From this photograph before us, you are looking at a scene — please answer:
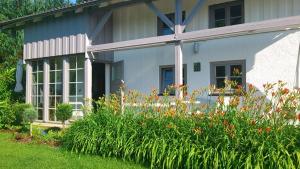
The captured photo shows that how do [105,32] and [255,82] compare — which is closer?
[255,82]

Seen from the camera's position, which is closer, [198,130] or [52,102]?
[198,130]

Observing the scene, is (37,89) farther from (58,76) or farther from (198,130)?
(198,130)

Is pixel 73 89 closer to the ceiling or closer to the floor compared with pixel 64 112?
closer to the ceiling

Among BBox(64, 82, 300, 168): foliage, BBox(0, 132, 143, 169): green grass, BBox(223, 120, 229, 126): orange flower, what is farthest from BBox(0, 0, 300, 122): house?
BBox(223, 120, 229, 126): orange flower

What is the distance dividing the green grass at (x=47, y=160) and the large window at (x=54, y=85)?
19.5 feet

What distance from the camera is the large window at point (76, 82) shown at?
568 inches

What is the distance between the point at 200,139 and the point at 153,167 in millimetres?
1010

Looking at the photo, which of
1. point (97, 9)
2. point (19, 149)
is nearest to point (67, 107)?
point (19, 149)

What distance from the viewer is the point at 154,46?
40.1 feet

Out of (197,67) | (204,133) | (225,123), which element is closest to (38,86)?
(197,67)

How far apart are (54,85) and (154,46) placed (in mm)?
5321

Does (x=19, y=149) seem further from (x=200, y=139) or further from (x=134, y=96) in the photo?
(x=200, y=139)

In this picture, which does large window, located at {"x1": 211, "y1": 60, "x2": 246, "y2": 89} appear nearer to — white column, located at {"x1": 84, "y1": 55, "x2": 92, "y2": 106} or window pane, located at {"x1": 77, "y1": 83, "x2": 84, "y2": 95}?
white column, located at {"x1": 84, "y1": 55, "x2": 92, "y2": 106}

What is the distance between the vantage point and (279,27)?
9.16m
